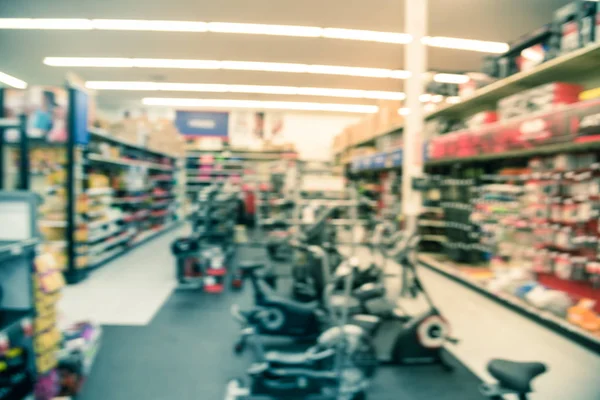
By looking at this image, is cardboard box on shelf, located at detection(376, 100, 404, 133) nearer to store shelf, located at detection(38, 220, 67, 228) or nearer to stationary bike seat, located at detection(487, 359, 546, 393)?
stationary bike seat, located at detection(487, 359, 546, 393)

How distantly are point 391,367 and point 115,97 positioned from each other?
1262cm

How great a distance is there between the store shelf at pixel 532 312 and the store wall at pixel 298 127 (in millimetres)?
8906

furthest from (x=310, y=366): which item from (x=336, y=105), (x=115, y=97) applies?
(x=115, y=97)

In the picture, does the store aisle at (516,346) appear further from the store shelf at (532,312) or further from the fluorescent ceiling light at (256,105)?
the fluorescent ceiling light at (256,105)

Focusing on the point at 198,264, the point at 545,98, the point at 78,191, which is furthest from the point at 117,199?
the point at 545,98

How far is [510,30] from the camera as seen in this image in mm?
7199

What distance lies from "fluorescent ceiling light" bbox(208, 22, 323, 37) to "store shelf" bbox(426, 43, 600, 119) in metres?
3.41

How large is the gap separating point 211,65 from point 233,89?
1.92m

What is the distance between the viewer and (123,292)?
4566 millimetres

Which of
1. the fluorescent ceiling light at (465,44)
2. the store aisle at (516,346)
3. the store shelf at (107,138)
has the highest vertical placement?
the fluorescent ceiling light at (465,44)

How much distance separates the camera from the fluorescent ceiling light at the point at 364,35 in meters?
7.28

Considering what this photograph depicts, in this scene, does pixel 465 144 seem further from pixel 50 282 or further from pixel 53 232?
pixel 53 232

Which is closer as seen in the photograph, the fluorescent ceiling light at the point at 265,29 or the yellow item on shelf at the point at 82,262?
the yellow item on shelf at the point at 82,262

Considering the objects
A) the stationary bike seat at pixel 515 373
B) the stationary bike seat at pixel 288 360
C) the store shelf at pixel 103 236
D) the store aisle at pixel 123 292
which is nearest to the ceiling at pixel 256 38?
the store shelf at pixel 103 236
